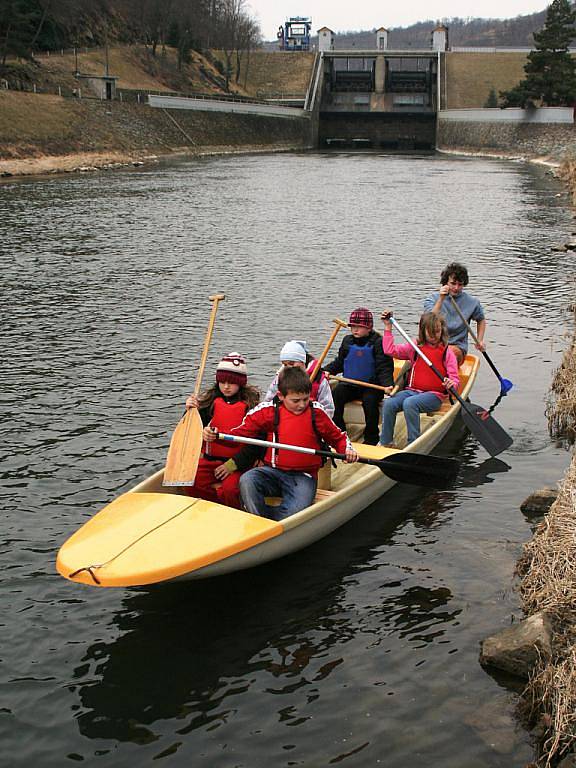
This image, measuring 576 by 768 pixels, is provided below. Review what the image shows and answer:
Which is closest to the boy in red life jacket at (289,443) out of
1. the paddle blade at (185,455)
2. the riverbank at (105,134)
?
the paddle blade at (185,455)

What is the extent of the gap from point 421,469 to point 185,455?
2197 mm

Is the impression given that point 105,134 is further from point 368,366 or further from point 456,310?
point 368,366

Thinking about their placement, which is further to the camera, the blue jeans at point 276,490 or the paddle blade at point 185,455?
the paddle blade at point 185,455

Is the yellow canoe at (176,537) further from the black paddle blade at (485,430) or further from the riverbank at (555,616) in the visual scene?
the black paddle blade at (485,430)

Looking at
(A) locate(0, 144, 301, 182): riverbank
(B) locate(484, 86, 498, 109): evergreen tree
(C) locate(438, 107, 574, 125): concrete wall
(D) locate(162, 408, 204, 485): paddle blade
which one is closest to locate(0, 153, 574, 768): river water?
(D) locate(162, 408, 204, 485): paddle blade

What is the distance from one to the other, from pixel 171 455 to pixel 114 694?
7.55ft

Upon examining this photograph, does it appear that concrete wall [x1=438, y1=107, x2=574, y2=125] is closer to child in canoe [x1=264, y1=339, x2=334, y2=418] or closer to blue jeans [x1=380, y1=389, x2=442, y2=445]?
blue jeans [x1=380, y1=389, x2=442, y2=445]

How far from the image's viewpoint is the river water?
5.58m

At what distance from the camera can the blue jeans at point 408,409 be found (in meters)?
9.78

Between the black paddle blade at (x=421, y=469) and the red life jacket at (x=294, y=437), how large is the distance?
2.51 ft

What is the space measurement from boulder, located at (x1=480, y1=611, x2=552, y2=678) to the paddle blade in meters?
2.88

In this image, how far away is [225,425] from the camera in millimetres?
8055

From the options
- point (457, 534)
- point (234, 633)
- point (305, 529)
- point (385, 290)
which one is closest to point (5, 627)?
point (234, 633)

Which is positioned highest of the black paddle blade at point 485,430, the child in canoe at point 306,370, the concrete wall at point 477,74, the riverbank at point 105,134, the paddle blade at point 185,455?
the concrete wall at point 477,74
